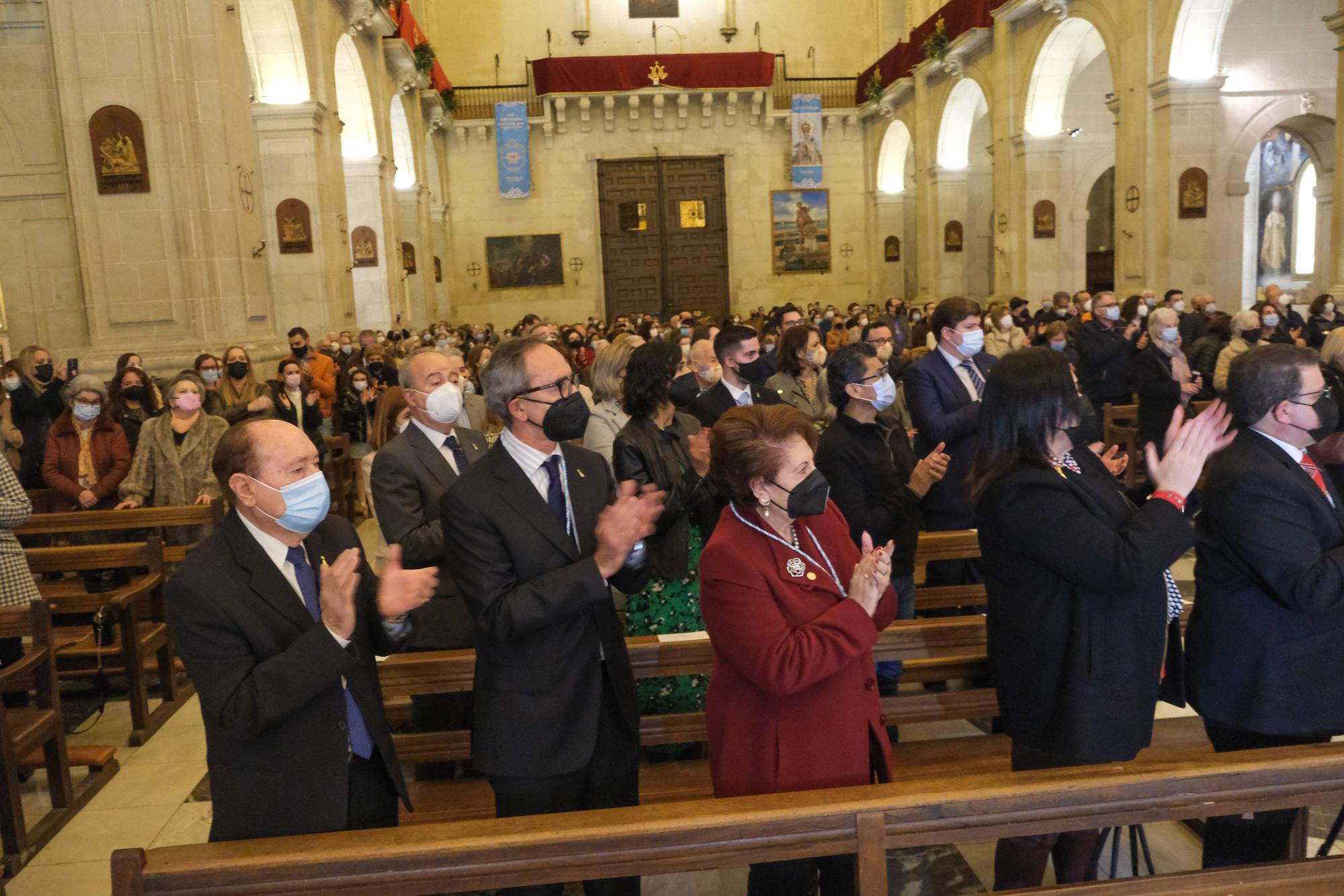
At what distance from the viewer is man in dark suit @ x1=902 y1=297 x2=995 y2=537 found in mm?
4930

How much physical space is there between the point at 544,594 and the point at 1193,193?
567 inches

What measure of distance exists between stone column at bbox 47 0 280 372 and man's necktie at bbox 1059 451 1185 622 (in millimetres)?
9533

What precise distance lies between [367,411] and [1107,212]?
20377 mm

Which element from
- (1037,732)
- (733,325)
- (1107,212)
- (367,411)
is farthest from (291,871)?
(1107,212)

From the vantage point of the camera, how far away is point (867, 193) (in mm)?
27859

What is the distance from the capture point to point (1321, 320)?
10164mm

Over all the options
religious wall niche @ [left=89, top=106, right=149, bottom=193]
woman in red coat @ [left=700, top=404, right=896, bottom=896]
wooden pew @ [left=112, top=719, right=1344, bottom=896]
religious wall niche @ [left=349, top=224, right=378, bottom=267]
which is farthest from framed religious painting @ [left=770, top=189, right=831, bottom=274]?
wooden pew @ [left=112, top=719, right=1344, bottom=896]

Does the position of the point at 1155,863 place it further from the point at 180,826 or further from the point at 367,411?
the point at 367,411

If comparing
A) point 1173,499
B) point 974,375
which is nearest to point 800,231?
point 974,375

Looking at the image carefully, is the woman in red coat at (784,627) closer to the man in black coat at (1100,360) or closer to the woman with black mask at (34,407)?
the woman with black mask at (34,407)

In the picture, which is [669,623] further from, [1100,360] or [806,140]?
[806,140]

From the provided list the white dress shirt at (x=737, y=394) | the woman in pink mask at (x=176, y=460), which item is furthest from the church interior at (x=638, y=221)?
the white dress shirt at (x=737, y=394)

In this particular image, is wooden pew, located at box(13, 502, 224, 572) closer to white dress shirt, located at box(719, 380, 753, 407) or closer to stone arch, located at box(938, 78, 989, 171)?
white dress shirt, located at box(719, 380, 753, 407)

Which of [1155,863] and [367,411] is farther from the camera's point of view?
[367,411]
